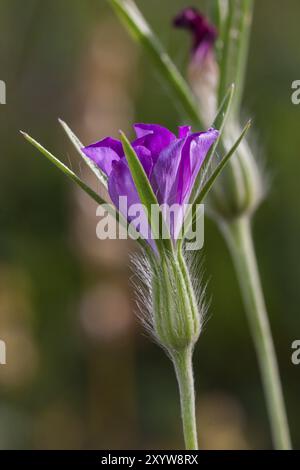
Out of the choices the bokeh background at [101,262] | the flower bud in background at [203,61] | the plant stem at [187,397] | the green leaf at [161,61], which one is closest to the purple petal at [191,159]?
the plant stem at [187,397]

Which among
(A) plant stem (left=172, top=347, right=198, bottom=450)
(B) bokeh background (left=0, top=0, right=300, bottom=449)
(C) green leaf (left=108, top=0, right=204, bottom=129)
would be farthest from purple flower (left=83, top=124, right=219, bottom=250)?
(B) bokeh background (left=0, top=0, right=300, bottom=449)

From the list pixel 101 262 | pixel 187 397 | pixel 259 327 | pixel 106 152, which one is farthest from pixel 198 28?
pixel 101 262

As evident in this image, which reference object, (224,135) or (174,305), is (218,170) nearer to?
(174,305)

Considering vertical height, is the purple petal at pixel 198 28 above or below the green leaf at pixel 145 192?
above

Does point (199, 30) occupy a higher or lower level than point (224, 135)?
higher

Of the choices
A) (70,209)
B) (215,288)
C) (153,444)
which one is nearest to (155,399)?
(153,444)

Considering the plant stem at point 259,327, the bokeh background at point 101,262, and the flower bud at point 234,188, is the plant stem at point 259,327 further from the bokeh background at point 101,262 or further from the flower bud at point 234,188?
the bokeh background at point 101,262
